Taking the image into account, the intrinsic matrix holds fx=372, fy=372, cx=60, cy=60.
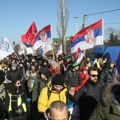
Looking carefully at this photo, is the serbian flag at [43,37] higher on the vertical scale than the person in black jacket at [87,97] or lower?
higher

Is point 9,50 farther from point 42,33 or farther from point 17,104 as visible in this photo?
point 17,104

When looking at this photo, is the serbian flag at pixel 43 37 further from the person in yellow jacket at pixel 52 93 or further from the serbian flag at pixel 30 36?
the person in yellow jacket at pixel 52 93

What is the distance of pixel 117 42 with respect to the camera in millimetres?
Result: 48000

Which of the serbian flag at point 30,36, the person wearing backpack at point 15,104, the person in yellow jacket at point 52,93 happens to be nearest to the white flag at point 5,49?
the serbian flag at point 30,36

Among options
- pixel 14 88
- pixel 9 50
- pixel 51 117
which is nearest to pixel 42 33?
pixel 9 50

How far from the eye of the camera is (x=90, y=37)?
11570 millimetres

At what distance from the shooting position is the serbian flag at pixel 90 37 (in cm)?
1138

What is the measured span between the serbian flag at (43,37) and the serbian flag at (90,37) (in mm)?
3140

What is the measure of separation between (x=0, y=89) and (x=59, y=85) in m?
2.47

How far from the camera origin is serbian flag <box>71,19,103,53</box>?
11.4m

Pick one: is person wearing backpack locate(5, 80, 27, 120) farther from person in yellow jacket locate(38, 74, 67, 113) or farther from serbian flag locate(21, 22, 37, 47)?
serbian flag locate(21, 22, 37, 47)

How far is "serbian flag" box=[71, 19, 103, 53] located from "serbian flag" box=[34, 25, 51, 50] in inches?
124

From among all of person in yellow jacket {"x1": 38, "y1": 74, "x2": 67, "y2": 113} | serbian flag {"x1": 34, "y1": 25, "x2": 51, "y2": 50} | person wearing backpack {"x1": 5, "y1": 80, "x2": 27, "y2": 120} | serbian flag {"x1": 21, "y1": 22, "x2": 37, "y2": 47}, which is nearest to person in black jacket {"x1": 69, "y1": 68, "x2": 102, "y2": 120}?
person in yellow jacket {"x1": 38, "y1": 74, "x2": 67, "y2": 113}

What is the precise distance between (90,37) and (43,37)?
3905 millimetres
